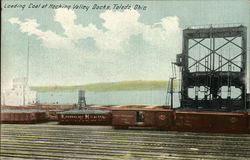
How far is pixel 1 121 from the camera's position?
24.8 metres

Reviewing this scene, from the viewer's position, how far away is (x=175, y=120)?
19.2m

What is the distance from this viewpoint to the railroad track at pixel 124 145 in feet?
44.7

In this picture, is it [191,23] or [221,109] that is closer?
[191,23]

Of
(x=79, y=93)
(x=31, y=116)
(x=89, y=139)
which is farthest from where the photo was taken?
(x=79, y=93)

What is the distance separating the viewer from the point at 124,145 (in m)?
15.1

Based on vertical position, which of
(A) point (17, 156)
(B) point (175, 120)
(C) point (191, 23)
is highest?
(C) point (191, 23)

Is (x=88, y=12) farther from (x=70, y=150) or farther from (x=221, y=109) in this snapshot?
(x=221, y=109)

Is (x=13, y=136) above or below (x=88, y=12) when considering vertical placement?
below

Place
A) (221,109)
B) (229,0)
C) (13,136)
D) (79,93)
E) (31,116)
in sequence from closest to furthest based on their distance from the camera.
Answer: (229,0), (13,136), (221,109), (31,116), (79,93)

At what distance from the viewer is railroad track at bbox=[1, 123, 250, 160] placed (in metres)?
13.6

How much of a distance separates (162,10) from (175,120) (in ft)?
29.8

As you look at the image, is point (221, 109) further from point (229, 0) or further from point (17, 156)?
point (17, 156)

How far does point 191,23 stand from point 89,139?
10070 millimetres

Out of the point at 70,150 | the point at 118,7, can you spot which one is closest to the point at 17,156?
the point at 70,150
